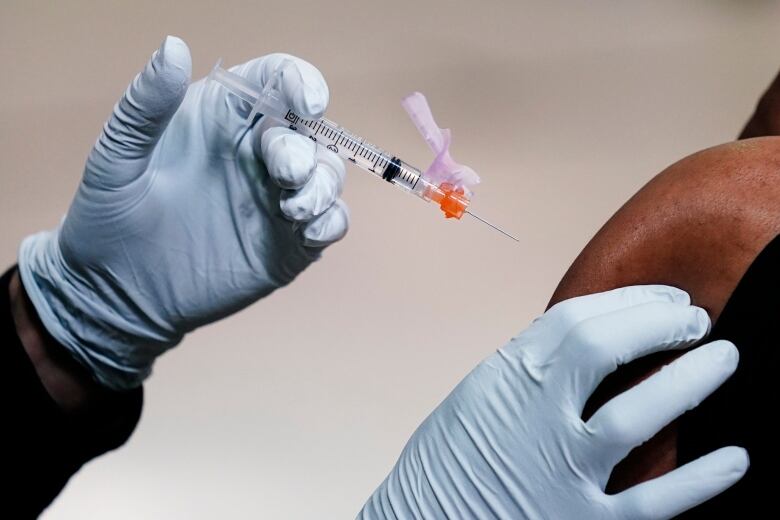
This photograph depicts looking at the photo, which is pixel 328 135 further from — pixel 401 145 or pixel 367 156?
pixel 401 145

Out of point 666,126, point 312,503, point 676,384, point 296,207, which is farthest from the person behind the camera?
point 666,126

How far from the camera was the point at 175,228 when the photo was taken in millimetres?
1355

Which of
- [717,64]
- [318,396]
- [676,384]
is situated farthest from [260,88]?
[717,64]

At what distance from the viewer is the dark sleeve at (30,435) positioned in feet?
4.59

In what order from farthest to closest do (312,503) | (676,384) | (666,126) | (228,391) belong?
(666,126) → (228,391) → (312,503) → (676,384)

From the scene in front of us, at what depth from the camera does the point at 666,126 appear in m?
2.29

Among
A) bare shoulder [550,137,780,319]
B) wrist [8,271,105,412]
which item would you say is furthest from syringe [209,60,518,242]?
wrist [8,271,105,412]

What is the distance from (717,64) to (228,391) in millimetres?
1746

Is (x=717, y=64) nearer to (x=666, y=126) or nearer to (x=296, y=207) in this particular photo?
(x=666, y=126)

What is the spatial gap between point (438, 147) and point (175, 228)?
51 cm

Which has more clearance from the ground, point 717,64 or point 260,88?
point 717,64

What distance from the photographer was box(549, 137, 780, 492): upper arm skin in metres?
0.90

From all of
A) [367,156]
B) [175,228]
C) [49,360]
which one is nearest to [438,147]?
[367,156]

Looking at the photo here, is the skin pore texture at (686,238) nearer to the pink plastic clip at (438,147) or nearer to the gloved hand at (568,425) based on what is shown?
the gloved hand at (568,425)
